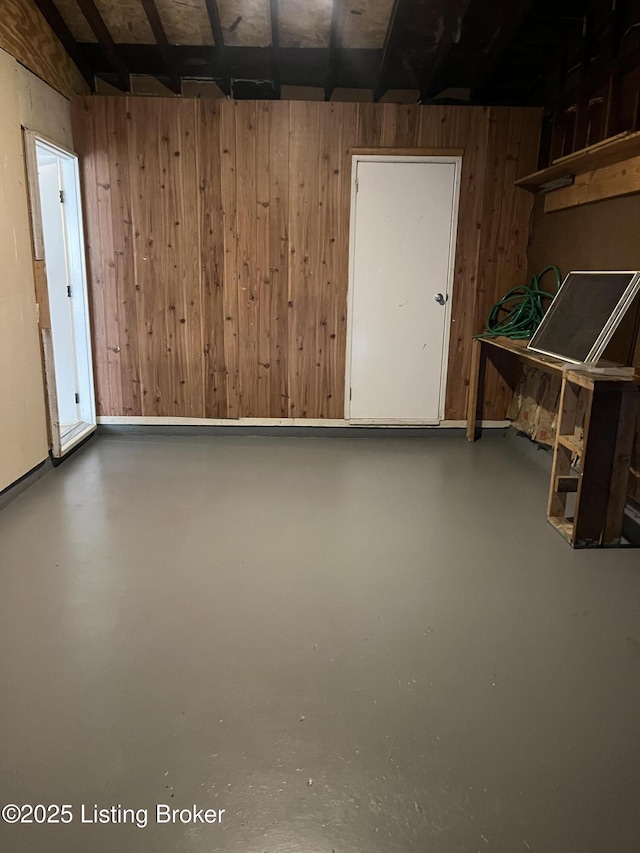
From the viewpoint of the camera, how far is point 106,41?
14.4 feet

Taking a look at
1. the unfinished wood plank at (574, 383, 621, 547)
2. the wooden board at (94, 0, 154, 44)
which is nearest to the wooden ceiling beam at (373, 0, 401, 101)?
the wooden board at (94, 0, 154, 44)

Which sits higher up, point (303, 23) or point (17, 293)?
point (303, 23)

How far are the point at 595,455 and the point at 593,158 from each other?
1.83 meters

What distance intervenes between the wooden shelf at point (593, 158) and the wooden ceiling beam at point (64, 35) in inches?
133

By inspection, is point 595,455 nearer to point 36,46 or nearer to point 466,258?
point 466,258

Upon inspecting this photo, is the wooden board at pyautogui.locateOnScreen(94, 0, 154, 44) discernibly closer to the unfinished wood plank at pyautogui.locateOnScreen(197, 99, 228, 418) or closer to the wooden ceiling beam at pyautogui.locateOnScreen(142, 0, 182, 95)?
the wooden ceiling beam at pyautogui.locateOnScreen(142, 0, 182, 95)

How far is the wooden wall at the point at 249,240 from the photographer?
4.81 metres

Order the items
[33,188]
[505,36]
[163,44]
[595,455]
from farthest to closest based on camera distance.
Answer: [163,44]
[505,36]
[33,188]
[595,455]

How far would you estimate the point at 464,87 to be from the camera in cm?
490

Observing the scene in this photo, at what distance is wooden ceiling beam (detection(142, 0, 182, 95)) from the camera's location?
411 centimetres

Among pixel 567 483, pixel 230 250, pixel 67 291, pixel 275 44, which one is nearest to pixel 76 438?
pixel 67 291

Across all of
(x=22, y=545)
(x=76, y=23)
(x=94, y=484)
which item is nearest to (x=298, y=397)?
(x=94, y=484)

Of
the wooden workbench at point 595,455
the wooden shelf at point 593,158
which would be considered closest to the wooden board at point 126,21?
the wooden shelf at point 593,158

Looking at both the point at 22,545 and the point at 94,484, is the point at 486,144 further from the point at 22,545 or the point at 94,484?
the point at 22,545
